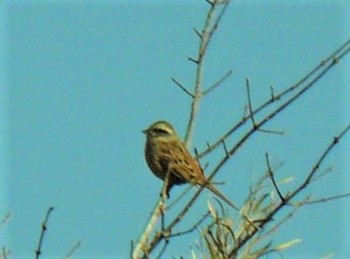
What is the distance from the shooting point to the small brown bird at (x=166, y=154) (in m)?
7.11

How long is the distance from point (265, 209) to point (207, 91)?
97cm

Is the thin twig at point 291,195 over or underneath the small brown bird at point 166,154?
underneath

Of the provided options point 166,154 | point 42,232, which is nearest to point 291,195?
point 42,232

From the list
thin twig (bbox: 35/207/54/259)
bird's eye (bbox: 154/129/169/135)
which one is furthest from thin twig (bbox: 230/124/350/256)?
bird's eye (bbox: 154/129/169/135)

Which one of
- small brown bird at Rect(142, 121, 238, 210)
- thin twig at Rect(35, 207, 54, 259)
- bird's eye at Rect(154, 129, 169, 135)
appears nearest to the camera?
thin twig at Rect(35, 207, 54, 259)

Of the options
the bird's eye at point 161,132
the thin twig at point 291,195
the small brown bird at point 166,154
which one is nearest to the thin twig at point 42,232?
the thin twig at point 291,195

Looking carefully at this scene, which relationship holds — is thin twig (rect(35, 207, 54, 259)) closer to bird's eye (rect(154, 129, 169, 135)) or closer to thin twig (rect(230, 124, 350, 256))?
thin twig (rect(230, 124, 350, 256))

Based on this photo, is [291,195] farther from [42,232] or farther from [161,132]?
[161,132]

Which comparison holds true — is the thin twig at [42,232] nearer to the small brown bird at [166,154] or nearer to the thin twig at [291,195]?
the thin twig at [291,195]

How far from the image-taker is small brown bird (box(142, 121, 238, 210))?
7.11 meters

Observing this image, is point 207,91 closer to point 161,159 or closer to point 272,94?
point 272,94

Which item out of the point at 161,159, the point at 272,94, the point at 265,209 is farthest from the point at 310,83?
the point at 161,159

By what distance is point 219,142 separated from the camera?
16.3ft

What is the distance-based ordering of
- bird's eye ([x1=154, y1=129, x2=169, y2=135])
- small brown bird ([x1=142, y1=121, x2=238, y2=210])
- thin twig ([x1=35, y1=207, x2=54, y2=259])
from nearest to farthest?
thin twig ([x1=35, y1=207, x2=54, y2=259]), small brown bird ([x1=142, y1=121, x2=238, y2=210]), bird's eye ([x1=154, y1=129, x2=169, y2=135])
